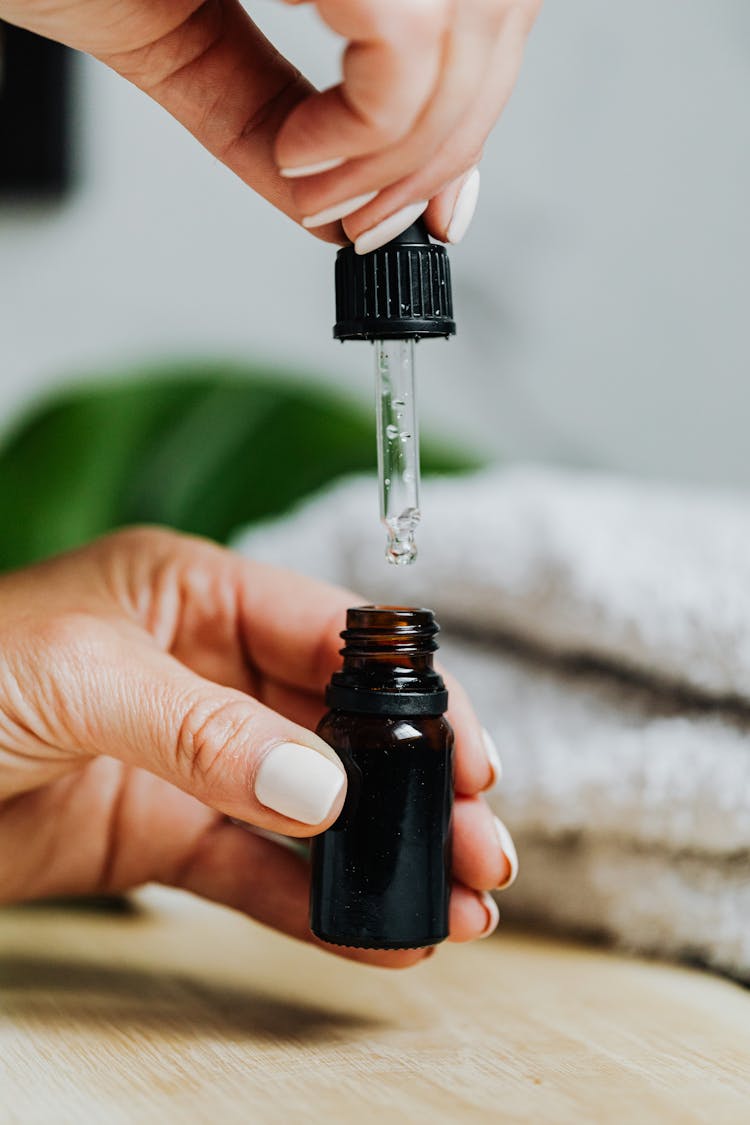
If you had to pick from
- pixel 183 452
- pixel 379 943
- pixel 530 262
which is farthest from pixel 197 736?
pixel 530 262

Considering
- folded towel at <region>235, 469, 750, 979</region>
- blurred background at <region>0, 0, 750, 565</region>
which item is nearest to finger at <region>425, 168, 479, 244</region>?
folded towel at <region>235, 469, 750, 979</region>

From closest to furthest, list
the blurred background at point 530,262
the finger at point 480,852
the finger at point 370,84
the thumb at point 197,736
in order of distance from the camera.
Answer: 1. the finger at point 370,84
2. the thumb at point 197,736
3. the finger at point 480,852
4. the blurred background at point 530,262

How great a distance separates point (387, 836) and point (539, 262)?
3.41 ft

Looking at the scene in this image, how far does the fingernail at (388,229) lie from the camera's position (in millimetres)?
513

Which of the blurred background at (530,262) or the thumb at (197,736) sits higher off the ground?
the blurred background at (530,262)

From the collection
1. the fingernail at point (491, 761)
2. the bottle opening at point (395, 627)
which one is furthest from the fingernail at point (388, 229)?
the fingernail at point (491, 761)

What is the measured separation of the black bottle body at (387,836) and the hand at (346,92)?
209mm

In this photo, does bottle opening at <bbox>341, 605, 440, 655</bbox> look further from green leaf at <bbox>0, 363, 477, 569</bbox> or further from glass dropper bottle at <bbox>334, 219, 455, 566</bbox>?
green leaf at <bbox>0, 363, 477, 569</bbox>

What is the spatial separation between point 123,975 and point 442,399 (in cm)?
93

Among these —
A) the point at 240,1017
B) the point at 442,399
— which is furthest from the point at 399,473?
the point at 442,399

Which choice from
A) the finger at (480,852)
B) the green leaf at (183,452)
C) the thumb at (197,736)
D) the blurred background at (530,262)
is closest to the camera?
the thumb at (197,736)

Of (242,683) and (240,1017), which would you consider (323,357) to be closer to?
(242,683)

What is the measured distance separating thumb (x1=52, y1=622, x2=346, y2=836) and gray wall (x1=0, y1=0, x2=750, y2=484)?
2.89ft

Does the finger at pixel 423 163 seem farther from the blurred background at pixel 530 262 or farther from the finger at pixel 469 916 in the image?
the blurred background at pixel 530 262
